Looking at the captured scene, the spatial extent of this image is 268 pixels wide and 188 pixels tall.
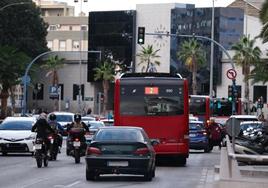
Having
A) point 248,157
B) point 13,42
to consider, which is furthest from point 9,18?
point 248,157

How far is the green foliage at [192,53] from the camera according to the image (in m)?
103

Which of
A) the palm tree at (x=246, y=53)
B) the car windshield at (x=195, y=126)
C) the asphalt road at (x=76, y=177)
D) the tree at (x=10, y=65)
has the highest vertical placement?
the palm tree at (x=246, y=53)

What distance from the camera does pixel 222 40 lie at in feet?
347

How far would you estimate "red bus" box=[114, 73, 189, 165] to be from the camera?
2862cm

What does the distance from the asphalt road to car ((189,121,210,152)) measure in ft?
33.9

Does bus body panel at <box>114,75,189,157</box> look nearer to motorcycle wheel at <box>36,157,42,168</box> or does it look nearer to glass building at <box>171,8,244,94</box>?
motorcycle wheel at <box>36,157,42,168</box>

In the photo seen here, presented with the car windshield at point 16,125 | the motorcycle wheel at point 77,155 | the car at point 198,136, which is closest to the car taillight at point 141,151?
the motorcycle wheel at point 77,155

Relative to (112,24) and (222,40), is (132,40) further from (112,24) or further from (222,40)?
(222,40)

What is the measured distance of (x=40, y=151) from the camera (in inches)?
1020

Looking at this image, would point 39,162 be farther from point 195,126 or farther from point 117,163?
point 195,126

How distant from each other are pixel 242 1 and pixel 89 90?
25851 mm

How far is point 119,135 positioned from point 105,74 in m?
89.5

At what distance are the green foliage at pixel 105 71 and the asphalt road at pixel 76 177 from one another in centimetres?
8122

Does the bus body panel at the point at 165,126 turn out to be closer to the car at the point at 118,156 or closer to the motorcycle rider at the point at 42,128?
the motorcycle rider at the point at 42,128
